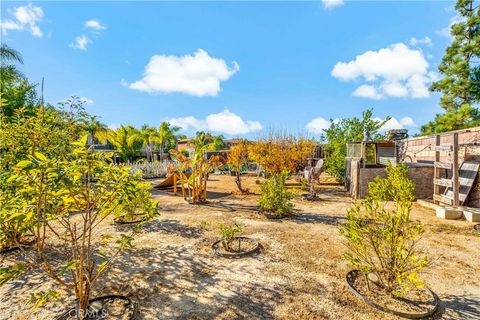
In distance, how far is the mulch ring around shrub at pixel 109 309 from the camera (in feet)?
8.89

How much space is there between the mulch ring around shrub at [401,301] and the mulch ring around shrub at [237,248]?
1790 millimetres

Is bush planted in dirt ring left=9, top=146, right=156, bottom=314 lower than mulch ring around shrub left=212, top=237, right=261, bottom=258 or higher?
higher

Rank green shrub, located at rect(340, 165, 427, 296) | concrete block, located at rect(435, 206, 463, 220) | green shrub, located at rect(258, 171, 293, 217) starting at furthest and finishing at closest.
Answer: green shrub, located at rect(258, 171, 293, 217) → concrete block, located at rect(435, 206, 463, 220) → green shrub, located at rect(340, 165, 427, 296)

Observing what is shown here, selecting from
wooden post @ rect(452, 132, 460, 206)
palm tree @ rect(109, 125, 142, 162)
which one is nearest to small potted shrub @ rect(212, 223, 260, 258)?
wooden post @ rect(452, 132, 460, 206)

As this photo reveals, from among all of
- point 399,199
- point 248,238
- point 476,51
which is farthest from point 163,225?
point 476,51

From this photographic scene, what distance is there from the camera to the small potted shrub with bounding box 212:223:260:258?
4.42 meters

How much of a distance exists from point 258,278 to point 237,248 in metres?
1.17

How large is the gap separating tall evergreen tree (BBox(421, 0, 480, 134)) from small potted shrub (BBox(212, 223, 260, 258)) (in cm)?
1693

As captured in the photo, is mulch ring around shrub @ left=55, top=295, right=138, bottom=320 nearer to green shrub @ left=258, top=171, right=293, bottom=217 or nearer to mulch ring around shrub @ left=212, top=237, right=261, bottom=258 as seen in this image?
mulch ring around shrub @ left=212, top=237, right=261, bottom=258

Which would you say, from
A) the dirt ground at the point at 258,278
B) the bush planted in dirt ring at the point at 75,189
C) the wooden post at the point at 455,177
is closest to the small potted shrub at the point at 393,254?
the dirt ground at the point at 258,278

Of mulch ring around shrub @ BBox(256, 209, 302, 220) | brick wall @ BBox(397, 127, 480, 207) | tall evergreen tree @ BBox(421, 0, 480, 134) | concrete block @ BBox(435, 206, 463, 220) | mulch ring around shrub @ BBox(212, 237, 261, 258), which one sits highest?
tall evergreen tree @ BBox(421, 0, 480, 134)

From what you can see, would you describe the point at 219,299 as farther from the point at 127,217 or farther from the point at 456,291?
the point at 127,217

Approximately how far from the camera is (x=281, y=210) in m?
7.15

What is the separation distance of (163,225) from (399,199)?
554 centimetres
